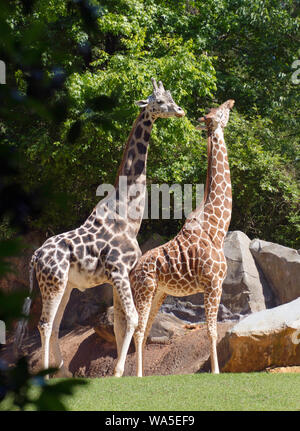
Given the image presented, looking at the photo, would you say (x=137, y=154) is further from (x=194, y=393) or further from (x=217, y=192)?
(x=194, y=393)

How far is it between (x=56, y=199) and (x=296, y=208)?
1149 cm

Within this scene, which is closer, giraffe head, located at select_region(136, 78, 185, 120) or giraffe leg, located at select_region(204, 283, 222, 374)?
giraffe leg, located at select_region(204, 283, 222, 374)

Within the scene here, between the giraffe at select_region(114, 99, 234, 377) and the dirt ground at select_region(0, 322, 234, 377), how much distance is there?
1.81 metres

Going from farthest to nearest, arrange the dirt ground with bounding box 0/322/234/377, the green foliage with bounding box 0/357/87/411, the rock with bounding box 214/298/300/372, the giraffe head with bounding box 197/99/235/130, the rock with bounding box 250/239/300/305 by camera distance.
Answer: the rock with bounding box 250/239/300/305 → the dirt ground with bounding box 0/322/234/377 → the giraffe head with bounding box 197/99/235/130 → the rock with bounding box 214/298/300/372 → the green foliage with bounding box 0/357/87/411

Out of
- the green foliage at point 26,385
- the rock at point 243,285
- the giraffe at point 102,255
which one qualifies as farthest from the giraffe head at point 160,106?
the green foliage at point 26,385

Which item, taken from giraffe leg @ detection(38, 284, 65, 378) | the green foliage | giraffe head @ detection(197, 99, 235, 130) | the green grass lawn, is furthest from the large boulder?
the green foliage

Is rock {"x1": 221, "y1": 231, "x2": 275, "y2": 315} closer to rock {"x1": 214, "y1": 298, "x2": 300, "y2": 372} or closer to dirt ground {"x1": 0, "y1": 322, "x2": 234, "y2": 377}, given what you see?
dirt ground {"x1": 0, "y1": 322, "x2": 234, "y2": 377}

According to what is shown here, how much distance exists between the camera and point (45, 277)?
267 inches

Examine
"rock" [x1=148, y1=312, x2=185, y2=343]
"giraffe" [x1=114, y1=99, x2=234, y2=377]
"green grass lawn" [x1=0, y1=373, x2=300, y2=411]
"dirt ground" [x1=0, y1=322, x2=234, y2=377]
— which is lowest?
"dirt ground" [x1=0, y1=322, x2=234, y2=377]

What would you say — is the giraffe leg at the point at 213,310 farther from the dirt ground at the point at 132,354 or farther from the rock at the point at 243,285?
the rock at the point at 243,285

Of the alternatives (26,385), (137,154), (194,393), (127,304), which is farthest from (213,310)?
(26,385)

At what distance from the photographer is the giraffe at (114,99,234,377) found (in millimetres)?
6898

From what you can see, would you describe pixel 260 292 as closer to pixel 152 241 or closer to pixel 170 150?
pixel 152 241
